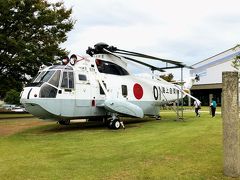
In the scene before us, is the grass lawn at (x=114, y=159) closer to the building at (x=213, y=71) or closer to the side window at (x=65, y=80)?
the side window at (x=65, y=80)

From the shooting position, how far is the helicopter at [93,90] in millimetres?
16797

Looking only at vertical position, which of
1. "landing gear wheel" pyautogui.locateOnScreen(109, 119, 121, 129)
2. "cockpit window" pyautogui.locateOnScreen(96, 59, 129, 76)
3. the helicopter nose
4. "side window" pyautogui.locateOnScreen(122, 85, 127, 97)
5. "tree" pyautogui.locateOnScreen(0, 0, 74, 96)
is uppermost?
"tree" pyautogui.locateOnScreen(0, 0, 74, 96)

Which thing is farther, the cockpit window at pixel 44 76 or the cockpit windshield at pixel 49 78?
the cockpit window at pixel 44 76

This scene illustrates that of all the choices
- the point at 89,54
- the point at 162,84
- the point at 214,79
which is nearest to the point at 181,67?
the point at 162,84

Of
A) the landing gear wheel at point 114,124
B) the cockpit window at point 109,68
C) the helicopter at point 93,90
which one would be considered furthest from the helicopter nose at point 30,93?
the cockpit window at point 109,68

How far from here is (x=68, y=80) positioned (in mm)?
17641

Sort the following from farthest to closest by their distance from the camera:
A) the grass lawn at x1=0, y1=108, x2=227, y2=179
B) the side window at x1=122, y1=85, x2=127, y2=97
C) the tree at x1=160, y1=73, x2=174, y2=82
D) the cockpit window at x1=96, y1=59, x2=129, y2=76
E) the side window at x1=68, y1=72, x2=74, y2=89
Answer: the tree at x1=160, y1=73, x2=174, y2=82 → the side window at x1=122, y1=85, x2=127, y2=97 → the cockpit window at x1=96, y1=59, x2=129, y2=76 → the side window at x1=68, y1=72, x2=74, y2=89 → the grass lawn at x1=0, y1=108, x2=227, y2=179

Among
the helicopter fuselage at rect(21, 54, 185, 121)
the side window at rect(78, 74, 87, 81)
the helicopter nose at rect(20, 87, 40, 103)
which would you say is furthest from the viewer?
the side window at rect(78, 74, 87, 81)

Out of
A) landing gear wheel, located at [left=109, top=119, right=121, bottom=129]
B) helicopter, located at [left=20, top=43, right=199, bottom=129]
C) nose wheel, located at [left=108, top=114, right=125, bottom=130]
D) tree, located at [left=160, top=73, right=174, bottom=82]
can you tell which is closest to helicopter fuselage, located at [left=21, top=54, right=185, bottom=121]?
helicopter, located at [left=20, top=43, right=199, bottom=129]

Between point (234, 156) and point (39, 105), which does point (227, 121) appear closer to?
point (234, 156)

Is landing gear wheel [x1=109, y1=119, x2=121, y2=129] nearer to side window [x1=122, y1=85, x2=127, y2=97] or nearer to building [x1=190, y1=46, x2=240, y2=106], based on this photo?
side window [x1=122, y1=85, x2=127, y2=97]

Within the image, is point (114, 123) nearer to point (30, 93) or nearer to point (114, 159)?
point (30, 93)

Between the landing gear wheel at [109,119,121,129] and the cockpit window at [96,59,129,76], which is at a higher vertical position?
the cockpit window at [96,59,129,76]

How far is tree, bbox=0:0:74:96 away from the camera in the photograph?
33.1m
